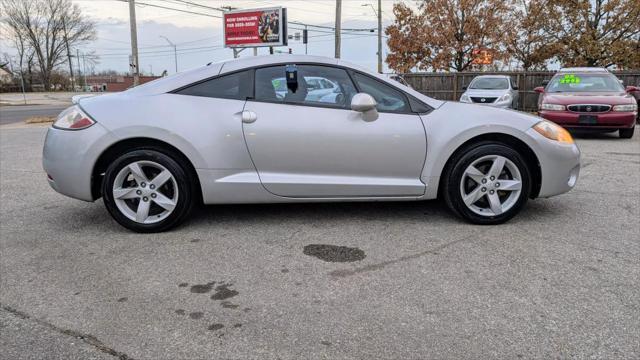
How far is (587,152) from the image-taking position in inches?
339

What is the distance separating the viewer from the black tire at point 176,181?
401 cm

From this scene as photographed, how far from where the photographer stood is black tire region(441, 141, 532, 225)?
415cm

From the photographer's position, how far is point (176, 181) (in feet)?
13.3

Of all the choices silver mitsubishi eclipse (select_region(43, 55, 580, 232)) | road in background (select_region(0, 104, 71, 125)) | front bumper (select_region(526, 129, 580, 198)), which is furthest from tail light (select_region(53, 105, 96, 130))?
road in background (select_region(0, 104, 71, 125))

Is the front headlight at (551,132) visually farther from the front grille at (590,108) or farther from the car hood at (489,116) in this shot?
the front grille at (590,108)

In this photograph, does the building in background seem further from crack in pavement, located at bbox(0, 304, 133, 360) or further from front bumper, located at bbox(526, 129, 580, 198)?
crack in pavement, located at bbox(0, 304, 133, 360)

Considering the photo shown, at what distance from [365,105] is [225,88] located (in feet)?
3.86

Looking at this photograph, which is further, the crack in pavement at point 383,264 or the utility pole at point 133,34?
the utility pole at point 133,34

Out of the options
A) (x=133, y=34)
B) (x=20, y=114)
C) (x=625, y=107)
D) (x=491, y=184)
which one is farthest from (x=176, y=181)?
(x=20, y=114)

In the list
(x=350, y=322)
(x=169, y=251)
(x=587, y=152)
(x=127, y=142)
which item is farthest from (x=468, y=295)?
(x=587, y=152)

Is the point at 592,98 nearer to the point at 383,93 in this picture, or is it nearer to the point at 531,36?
the point at 383,93

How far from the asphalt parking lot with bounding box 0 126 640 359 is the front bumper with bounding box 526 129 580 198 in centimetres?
33

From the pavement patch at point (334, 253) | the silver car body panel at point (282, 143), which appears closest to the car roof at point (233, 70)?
the silver car body panel at point (282, 143)

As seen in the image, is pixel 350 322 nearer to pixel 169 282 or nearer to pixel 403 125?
pixel 169 282
